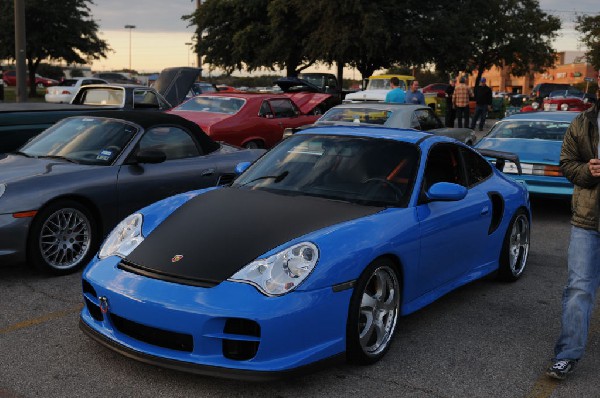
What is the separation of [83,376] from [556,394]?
2.66m

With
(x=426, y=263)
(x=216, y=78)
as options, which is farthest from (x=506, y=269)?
(x=216, y=78)

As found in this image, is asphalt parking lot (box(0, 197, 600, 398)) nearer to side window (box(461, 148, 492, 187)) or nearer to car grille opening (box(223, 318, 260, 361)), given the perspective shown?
car grille opening (box(223, 318, 260, 361))

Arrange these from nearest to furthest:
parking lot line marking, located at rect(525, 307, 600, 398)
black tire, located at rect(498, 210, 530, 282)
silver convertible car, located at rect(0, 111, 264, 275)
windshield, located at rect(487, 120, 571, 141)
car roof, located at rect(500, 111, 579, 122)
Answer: parking lot line marking, located at rect(525, 307, 600, 398) < silver convertible car, located at rect(0, 111, 264, 275) < black tire, located at rect(498, 210, 530, 282) < windshield, located at rect(487, 120, 571, 141) < car roof, located at rect(500, 111, 579, 122)

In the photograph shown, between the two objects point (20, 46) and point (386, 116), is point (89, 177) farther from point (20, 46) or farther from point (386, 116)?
A: point (20, 46)

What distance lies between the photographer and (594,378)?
4062 mm

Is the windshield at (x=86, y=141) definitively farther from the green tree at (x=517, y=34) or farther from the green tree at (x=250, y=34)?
the green tree at (x=517, y=34)

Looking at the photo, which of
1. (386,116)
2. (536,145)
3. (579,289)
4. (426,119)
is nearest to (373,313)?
(579,289)

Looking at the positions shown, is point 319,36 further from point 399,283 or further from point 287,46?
point 399,283

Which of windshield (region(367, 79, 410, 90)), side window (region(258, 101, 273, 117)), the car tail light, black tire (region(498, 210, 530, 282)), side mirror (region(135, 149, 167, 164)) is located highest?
windshield (region(367, 79, 410, 90))

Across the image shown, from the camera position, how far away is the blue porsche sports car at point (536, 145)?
9.12 m

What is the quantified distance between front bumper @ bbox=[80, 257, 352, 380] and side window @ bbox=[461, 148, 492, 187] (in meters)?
2.26

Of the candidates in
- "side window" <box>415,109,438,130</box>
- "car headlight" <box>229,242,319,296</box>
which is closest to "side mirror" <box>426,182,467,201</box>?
"car headlight" <box>229,242,319,296</box>

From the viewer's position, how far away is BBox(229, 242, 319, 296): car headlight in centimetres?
354

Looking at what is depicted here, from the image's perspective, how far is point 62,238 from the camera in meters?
5.86
